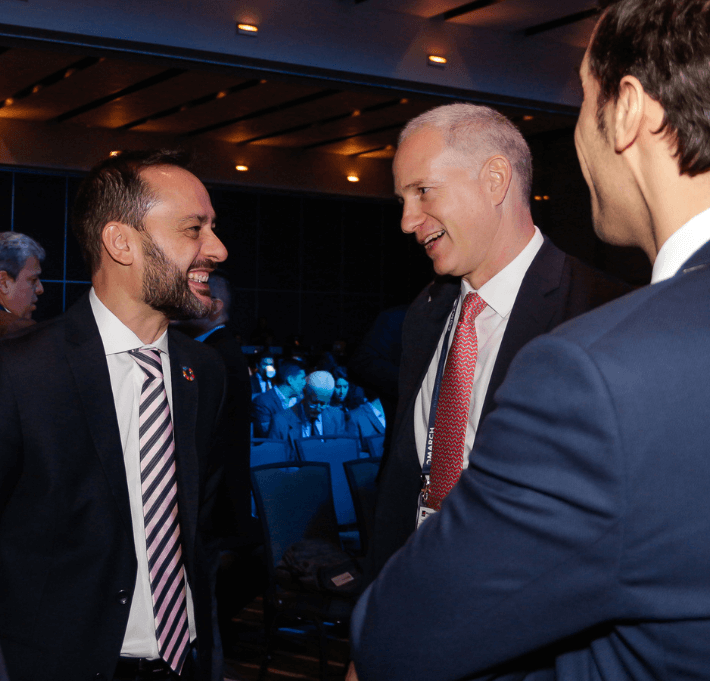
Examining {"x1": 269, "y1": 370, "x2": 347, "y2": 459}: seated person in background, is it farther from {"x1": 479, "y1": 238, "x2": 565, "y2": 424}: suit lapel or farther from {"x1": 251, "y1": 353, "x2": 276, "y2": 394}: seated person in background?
{"x1": 479, "y1": 238, "x2": 565, "y2": 424}: suit lapel

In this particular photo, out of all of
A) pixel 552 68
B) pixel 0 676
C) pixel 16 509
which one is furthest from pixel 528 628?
pixel 552 68

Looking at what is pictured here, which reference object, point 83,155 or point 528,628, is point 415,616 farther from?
point 83,155

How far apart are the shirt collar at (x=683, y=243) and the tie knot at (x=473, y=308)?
997 millimetres

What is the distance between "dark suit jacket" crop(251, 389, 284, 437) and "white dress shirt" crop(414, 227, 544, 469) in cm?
438

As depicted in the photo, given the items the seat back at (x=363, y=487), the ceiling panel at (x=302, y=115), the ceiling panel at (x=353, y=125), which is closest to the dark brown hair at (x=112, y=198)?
the seat back at (x=363, y=487)

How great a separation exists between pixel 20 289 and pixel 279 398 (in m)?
2.81

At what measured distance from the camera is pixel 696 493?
58 centimetres

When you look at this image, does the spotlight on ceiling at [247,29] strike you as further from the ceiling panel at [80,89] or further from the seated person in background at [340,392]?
the seated person in background at [340,392]

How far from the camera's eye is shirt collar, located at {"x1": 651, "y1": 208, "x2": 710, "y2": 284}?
0.71 m

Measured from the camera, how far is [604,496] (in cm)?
57

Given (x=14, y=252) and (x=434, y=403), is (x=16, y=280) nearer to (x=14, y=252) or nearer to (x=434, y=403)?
(x=14, y=252)

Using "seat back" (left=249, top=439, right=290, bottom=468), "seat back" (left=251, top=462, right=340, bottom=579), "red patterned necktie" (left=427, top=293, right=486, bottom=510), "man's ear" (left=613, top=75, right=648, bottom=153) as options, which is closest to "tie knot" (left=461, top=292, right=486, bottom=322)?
"red patterned necktie" (left=427, top=293, right=486, bottom=510)

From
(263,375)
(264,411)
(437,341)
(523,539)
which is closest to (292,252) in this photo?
(263,375)

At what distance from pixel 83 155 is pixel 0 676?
12050 millimetres
